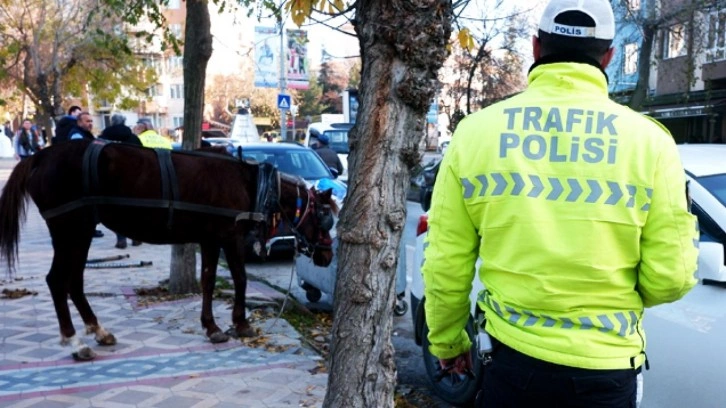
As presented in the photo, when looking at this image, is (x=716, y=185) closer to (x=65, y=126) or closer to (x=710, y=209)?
(x=710, y=209)

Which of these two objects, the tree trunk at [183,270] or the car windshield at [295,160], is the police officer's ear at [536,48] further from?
the car windshield at [295,160]

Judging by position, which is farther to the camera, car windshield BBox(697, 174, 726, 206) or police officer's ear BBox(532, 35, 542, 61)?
car windshield BBox(697, 174, 726, 206)

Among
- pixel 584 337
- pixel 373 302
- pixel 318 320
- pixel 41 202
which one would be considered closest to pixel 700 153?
pixel 373 302

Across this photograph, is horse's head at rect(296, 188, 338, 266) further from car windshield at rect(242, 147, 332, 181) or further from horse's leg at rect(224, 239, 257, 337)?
car windshield at rect(242, 147, 332, 181)

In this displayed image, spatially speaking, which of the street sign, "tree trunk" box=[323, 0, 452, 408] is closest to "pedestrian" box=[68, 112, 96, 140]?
"tree trunk" box=[323, 0, 452, 408]

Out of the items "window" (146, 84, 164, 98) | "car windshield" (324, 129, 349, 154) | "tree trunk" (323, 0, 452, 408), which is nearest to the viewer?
"tree trunk" (323, 0, 452, 408)

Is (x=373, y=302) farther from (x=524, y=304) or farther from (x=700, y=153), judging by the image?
(x=700, y=153)

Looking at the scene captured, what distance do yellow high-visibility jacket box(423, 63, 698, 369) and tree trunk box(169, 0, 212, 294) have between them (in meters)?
5.61

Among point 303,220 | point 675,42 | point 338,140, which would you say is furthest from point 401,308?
point 675,42

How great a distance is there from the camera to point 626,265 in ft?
6.35

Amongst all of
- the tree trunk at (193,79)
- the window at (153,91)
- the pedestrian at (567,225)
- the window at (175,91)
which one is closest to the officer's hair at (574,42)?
the pedestrian at (567,225)

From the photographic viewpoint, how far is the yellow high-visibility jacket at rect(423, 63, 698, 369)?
1.89 m

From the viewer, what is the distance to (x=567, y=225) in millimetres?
1896

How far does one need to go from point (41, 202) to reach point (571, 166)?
179 inches
